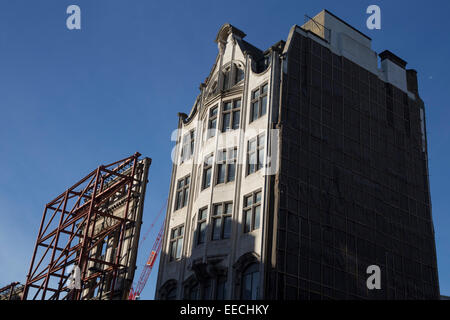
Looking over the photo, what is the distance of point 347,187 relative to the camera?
44.0 meters

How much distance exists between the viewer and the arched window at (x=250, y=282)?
37344 mm

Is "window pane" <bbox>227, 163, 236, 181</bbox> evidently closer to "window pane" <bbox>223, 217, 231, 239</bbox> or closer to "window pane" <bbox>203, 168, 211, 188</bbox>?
"window pane" <bbox>203, 168, 211, 188</bbox>

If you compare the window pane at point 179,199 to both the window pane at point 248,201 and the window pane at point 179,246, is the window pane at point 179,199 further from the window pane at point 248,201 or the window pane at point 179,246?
the window pane at point 248,201

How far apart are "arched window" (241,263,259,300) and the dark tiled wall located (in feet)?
4.61

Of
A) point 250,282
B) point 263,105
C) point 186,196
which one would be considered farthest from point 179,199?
point 250,282

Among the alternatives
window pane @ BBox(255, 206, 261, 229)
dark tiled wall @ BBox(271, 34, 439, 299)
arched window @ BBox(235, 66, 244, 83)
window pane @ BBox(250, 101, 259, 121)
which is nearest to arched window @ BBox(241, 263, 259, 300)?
dark tiled wall @ BBox(271, 34, 439, 299)

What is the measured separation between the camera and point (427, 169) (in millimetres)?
51719

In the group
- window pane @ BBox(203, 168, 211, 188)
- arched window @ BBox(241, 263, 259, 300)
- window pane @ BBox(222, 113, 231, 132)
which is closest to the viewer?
arched window @ BBox(241, 263, 259, 300)

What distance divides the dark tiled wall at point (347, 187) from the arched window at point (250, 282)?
1.41m

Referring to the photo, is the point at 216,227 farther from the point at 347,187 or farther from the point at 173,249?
the point at 347,187

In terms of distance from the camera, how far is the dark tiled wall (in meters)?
39.3

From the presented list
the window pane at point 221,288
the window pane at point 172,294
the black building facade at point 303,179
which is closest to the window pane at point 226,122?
the black building facade at point 303,179
